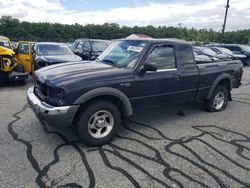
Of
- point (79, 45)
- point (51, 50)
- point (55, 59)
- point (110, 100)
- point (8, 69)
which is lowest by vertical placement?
point (8, 69)

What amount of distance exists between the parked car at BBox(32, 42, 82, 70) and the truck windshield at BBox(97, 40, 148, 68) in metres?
4.40

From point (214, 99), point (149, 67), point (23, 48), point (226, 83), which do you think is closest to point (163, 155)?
point (149, 67)

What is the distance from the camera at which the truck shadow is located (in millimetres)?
3111

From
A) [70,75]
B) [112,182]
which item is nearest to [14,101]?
[70,75]

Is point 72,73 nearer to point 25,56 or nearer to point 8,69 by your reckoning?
point 8,69

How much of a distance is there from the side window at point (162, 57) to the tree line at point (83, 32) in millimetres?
43093

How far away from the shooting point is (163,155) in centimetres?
374

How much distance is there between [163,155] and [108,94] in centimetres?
128

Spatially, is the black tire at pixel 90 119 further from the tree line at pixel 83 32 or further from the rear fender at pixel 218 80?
the tree line at pixel 83 32

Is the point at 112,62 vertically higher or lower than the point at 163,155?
higher

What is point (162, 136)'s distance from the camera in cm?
448

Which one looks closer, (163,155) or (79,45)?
(163,155)

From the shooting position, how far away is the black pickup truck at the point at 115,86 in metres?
3.65

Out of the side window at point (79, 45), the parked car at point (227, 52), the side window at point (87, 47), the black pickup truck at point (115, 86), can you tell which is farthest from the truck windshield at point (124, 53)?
the parked car at point (227, 52)
